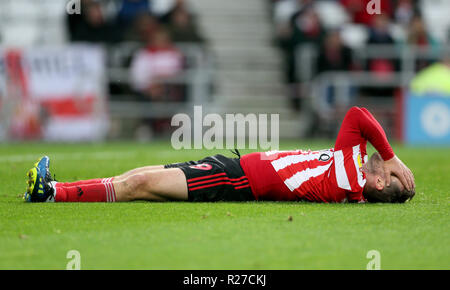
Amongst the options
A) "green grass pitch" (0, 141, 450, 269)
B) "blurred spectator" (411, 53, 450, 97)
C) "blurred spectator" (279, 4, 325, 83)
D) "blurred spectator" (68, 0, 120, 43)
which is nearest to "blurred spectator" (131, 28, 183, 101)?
"blurred spectator" (68, 0, 120, 43)

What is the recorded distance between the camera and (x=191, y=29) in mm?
18828

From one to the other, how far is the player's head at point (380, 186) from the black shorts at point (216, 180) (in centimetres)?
104

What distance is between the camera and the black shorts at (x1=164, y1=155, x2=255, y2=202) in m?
6.71

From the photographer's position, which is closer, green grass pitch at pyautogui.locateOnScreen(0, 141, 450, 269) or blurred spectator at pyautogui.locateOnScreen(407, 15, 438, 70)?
green grass pitch at pyautogui.locateOnScreen(0, 141, 450, 269)

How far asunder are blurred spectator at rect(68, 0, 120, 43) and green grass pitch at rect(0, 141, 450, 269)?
10.6 meters

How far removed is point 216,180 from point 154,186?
54cm

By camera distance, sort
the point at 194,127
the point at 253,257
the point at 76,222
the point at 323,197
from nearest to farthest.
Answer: the point at 253,257, the point at 76,222, the point at 323,197, the point at 194,127

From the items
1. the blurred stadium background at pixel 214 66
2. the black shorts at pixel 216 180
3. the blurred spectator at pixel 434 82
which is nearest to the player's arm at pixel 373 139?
the black shorts at pixel 216 180

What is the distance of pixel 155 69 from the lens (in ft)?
57.3

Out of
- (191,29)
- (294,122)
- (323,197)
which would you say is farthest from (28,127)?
(323,197)

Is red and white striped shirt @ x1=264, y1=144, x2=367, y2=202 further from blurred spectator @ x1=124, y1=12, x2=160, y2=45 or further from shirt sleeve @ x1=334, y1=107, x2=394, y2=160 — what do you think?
blurred spectator @ x1=124, y1=12, x2=160, y2=45

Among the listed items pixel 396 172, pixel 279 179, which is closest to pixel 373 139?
pixel 396 172
